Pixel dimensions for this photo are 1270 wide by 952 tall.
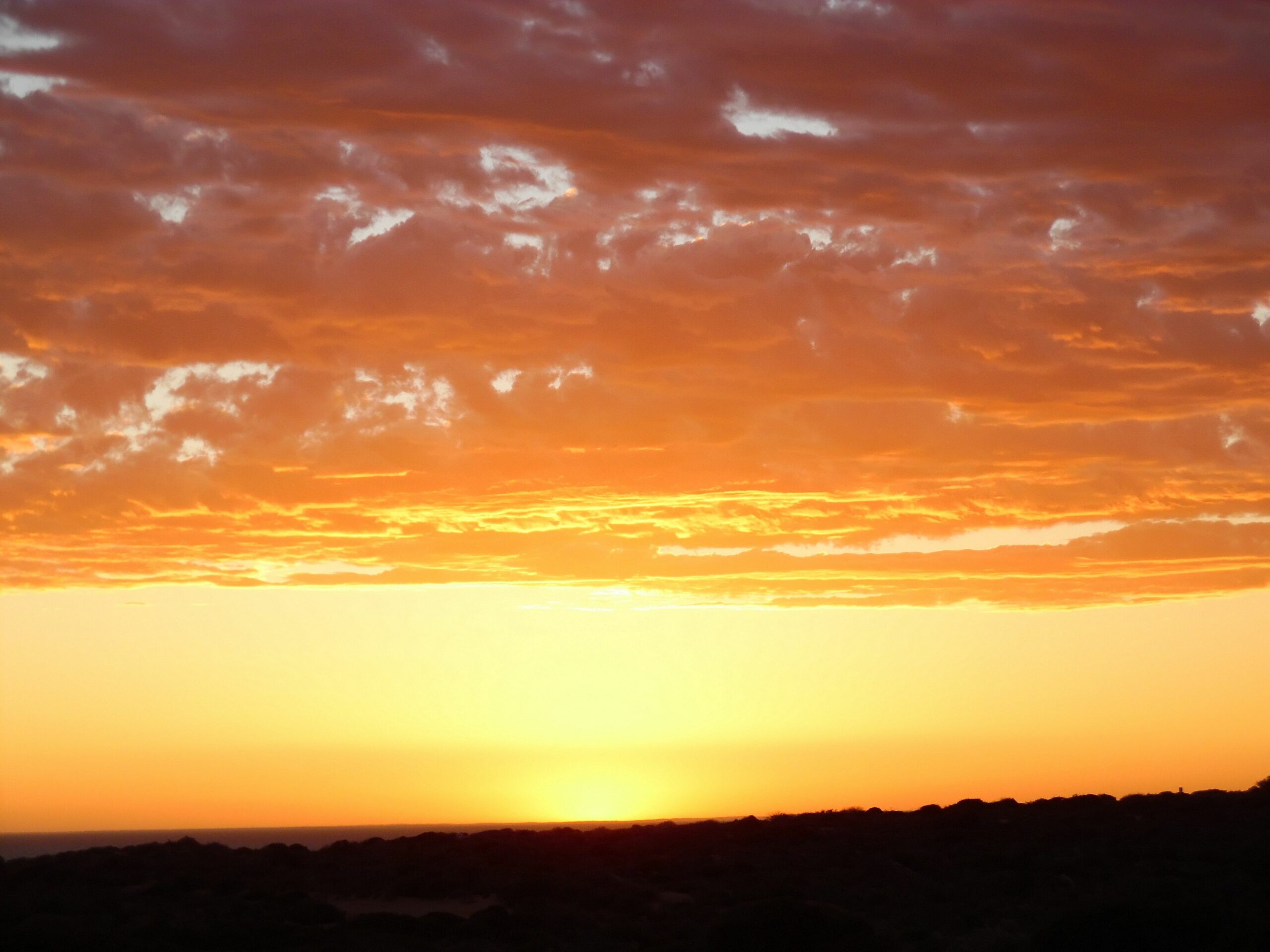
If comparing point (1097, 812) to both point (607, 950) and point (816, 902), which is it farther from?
point (607, 950)

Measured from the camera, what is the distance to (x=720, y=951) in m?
26.4

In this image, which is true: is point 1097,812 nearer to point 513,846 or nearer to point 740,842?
point 740,842

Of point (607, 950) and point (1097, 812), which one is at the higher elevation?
point (1097, 812)

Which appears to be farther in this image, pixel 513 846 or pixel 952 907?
pixel 513 846

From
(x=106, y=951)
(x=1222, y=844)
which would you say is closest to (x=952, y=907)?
(x=1222, y=844)

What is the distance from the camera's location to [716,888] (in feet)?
113

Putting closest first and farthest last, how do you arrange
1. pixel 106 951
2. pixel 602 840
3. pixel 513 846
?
pixel 106 951, pixel 513 846, pixel 602 840

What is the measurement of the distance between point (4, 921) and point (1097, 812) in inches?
1337

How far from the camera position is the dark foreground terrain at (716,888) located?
26.9 m

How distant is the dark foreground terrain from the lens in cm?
2688

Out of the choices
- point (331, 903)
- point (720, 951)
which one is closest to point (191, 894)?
point (331, 903)

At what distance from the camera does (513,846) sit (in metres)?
41.0

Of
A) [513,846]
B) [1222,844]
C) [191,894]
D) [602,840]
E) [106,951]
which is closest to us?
[106,951]

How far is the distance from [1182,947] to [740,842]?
60.3ft
